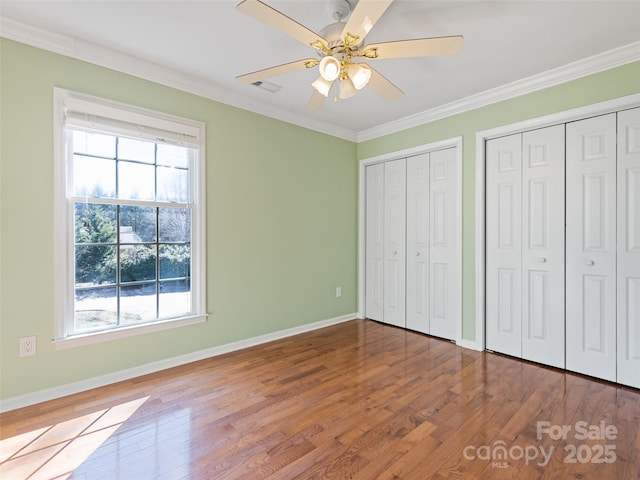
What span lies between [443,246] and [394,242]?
2.10ft

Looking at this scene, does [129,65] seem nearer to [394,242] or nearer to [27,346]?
[27,346]

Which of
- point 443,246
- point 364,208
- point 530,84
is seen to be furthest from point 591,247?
point 364,208

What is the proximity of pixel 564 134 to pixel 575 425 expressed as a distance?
7.24 feet

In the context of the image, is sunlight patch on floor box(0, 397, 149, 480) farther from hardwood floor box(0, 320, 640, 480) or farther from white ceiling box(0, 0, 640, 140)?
white ceiling box(0, 0, 640, 140)

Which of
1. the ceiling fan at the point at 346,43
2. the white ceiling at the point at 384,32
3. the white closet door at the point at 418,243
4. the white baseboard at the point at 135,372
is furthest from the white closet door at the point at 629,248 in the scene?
the white baseboard at the point at 135,372

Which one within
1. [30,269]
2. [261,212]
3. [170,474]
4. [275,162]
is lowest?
[170,474]

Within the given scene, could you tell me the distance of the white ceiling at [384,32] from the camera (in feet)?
6.32

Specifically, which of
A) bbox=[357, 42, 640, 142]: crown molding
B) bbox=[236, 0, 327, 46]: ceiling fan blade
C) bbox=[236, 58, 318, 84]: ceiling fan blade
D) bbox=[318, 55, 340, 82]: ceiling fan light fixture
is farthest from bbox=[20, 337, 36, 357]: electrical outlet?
bbox=[357, 42, 640, 142]: crown molding

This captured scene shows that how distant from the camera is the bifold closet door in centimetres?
274

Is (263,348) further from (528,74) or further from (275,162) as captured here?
(528,74)

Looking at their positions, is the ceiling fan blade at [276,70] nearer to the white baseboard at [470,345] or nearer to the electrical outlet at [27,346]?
the electrical outlet at [27,346]

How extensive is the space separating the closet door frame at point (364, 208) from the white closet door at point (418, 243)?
13 cm

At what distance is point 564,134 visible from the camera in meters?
2.70

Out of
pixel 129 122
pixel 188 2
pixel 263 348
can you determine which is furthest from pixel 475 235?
pixel 129 122
